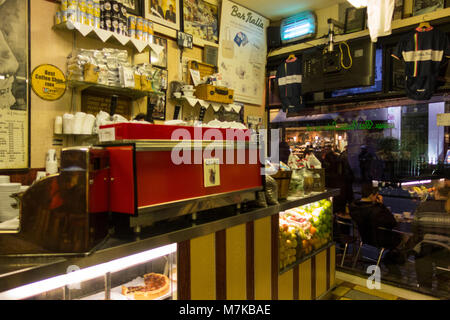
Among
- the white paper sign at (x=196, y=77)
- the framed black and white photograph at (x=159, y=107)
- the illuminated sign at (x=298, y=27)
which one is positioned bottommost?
the framed black and white photograph at (x=159, y=107)

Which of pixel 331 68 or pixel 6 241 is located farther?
pixel 331 68

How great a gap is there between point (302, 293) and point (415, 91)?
2.43 meters

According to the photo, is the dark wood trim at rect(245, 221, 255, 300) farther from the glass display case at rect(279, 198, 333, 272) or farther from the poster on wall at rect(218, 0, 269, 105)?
the poster on wall at rect(218, 0, 269, 105)

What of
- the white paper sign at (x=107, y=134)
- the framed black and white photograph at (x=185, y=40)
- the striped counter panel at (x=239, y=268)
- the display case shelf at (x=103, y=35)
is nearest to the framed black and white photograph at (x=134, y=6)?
the display case shelf at (x=103, y=35)

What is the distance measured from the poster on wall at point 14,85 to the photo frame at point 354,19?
3.57 m

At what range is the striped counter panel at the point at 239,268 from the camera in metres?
1.87

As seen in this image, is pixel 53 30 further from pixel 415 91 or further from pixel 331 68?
pixel 415 91

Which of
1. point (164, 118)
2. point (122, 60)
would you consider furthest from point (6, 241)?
point (164, 118)

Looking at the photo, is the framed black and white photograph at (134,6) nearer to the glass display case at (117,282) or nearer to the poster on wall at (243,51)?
the poster on wall at (243,51)

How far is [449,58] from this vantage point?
3387 mm

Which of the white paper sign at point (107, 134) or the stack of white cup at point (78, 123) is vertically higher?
the stack of white cup at point (78, 123)

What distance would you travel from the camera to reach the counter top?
122 centimetres

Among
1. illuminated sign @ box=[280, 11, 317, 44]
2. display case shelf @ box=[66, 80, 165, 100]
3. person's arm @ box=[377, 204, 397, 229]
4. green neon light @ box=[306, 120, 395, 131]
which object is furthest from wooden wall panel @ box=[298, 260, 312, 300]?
illuminated sign @ box=[280, 11, 317, 44]

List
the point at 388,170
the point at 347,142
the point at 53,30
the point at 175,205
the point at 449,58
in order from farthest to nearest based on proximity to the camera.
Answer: the point at 347,142, the point at 388,170, the point at 449,58, the point at 53,30, the point at 175,205
